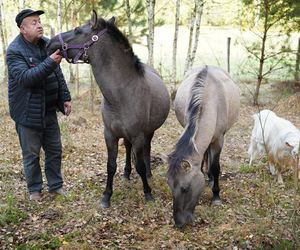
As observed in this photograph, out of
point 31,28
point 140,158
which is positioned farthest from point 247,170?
point 31,28

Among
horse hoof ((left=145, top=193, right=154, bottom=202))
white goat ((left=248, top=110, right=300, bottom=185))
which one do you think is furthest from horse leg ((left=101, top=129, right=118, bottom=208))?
white goat ((left=248, top=110, right=300, bottom=185))

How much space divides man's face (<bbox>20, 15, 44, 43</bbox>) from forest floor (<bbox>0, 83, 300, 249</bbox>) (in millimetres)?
1889

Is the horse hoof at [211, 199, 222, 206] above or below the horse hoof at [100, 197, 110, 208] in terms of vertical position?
below

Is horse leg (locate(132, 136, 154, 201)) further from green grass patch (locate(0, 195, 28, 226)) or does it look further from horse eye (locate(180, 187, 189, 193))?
green grass patch (locate(0, 195, 28, 226))

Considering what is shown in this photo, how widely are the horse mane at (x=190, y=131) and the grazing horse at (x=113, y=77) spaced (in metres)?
0.62

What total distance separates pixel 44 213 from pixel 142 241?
1.25 m

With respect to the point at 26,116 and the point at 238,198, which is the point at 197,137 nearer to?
the point at 238,198

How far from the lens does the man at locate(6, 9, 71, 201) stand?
4176 mm

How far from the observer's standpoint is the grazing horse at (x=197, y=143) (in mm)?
3811

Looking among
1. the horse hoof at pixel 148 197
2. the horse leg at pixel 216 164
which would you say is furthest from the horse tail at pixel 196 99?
the horse hoof at pixel 148 197

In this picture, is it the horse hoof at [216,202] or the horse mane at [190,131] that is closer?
the horse mane at [190,131]

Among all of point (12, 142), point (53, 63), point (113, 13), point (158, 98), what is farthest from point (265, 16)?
point (53, 63)

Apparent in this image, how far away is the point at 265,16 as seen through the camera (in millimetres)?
11195

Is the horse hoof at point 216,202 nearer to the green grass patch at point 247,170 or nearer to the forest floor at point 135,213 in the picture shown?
the forest floor at point 135,213
